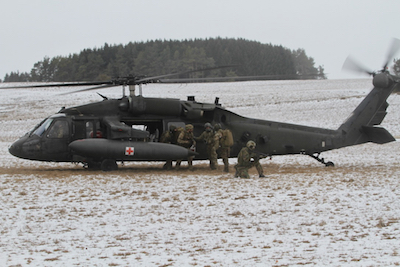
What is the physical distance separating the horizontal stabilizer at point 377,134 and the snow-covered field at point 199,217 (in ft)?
2.96

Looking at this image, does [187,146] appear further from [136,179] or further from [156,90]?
[156,90]

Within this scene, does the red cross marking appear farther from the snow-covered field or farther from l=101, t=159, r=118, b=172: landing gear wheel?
l=101, t=159, r=118, b=172: landing gear wheel

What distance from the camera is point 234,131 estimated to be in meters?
14.5

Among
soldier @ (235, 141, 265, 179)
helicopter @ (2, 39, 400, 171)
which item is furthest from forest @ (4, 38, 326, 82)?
soldier @ (235, 141, 265, 179)

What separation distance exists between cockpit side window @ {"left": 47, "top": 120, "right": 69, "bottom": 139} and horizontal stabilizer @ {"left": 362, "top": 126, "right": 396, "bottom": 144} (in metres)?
8.67

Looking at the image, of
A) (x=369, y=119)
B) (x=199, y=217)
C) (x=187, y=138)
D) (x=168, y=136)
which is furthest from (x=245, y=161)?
(x=369, y=119)

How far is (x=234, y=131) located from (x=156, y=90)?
31.3 meters

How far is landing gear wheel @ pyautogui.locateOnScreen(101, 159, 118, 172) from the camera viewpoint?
1339 cm

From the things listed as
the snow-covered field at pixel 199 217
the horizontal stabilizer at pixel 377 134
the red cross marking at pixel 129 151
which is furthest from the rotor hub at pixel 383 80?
the red cross marking at pixel 129 151

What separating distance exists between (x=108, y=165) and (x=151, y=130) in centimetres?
178

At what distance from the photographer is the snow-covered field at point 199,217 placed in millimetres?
5996

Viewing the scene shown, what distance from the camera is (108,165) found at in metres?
13.4

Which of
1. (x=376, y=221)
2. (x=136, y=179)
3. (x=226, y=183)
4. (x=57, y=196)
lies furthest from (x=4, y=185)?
(x=376, y=221)

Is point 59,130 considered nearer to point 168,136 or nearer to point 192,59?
point 168,136
